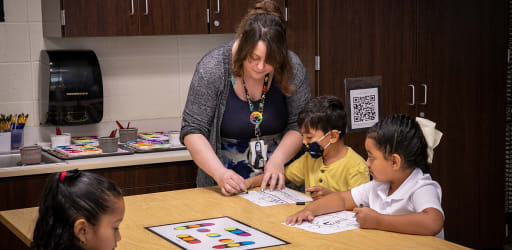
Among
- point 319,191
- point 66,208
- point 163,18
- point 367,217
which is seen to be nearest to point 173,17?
point 163,18

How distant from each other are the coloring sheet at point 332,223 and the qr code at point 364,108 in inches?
65.4

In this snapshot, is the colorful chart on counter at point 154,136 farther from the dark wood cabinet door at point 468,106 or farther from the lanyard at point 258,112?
the dark wood cabinet door at point 468,106

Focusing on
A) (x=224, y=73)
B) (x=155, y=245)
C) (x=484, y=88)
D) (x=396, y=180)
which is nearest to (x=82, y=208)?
(x=155, y=245)

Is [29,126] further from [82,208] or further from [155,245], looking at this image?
[82,208]

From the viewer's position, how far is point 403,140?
219 cm

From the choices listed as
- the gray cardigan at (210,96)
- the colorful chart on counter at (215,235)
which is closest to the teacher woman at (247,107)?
the gray cardigan at (210,96)

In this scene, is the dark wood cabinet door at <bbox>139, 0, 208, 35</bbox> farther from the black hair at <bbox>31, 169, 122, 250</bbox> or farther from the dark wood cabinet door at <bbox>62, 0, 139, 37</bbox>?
the black hair at <bbox>31, 169, 122, 250</bbox>

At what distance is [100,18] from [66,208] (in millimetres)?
2195

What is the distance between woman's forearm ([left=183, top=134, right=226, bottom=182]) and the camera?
2635 mm

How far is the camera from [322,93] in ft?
12.4

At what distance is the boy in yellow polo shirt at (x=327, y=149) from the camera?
2695mm

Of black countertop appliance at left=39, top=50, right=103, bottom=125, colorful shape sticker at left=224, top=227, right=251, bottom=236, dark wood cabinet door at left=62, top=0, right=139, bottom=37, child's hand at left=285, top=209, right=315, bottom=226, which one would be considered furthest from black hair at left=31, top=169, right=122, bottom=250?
black countertop appliance at left=39, top=50, right=103, bottom=125

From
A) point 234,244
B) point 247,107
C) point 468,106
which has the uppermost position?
point 247,107

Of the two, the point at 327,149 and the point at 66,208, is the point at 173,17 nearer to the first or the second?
the point at 327,149
